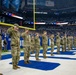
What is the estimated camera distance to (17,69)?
22.8 feet

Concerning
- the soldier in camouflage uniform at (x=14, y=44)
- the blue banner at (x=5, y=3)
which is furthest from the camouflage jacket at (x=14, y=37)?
the blue banner at (x=5, y=3)

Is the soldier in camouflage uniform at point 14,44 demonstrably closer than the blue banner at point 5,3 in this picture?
Yes

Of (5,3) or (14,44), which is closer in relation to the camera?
(14,44)

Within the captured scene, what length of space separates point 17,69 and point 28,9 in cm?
3668

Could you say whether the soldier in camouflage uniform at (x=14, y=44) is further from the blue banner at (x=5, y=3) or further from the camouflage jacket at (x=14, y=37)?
the blue banner at (x=5, y=3)

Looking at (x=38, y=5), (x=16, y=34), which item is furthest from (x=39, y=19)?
(x=16, y=34)

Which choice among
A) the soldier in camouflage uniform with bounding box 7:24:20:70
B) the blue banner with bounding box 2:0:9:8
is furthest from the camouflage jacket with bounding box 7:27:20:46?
the blue banner with bounding box 2:0:9:8

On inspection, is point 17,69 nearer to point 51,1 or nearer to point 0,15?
point 0,15

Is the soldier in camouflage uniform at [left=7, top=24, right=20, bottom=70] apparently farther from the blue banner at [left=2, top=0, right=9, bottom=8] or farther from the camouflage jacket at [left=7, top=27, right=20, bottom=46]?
the blue banner at [left=2, top=0, right=9, bottom=8]

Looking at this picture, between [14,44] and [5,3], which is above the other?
[5,3]

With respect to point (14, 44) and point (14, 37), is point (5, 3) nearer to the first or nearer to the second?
point (14, 37)

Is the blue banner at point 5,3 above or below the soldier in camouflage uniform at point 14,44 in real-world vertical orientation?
above

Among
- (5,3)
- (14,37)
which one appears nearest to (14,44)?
(14,37)

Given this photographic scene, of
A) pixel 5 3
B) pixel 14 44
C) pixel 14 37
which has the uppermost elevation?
pixel 5 3
